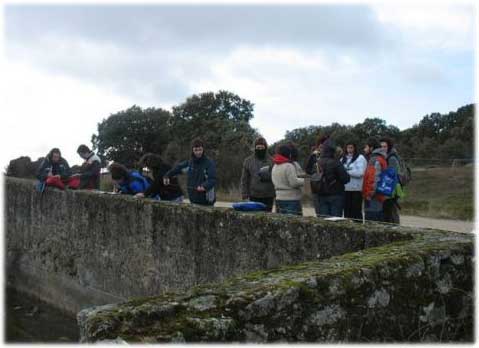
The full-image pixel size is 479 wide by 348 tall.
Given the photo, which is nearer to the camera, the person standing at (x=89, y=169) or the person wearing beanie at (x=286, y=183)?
the person wearing beanie at (x=286, y=183)

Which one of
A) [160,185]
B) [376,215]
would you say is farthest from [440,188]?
[160,185]

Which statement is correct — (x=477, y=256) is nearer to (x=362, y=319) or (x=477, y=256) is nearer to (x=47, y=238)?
(x=362, y=319)

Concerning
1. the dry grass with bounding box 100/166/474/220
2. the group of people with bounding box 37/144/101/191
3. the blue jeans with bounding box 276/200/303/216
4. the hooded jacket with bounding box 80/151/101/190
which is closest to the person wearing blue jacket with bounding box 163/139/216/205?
the blue jeans with bounding box 276/200/303/216

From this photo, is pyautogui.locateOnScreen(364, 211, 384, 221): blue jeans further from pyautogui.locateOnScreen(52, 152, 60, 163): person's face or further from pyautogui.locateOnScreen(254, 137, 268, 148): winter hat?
pyautogui.locateOnScreen(52, 152, 60, 163): person's face

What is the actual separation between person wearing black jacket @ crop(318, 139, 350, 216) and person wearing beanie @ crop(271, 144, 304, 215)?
443 millimetres

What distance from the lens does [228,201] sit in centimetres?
2042

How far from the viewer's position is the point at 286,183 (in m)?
7.49

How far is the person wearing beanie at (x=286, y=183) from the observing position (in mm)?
7453

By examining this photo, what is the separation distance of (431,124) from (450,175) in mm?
20674

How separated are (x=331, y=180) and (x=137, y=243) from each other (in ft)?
8.89

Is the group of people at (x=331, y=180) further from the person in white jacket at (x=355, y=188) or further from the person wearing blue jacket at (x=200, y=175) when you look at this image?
the person wearing blue jacket at (x=200, y=175)

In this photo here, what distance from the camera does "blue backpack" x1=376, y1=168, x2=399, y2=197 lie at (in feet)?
25.9

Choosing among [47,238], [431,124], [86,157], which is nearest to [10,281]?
[47,238]

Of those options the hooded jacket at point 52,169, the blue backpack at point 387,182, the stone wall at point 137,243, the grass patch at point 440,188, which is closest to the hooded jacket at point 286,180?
the blue backpack at point 387,182
